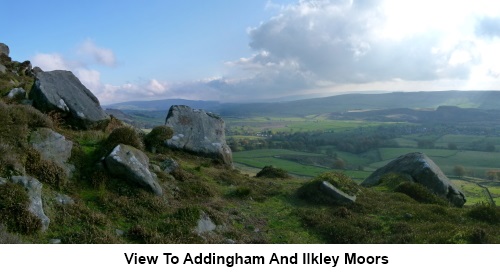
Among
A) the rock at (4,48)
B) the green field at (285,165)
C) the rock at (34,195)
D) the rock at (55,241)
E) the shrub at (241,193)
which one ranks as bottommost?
the green field at (285,165)

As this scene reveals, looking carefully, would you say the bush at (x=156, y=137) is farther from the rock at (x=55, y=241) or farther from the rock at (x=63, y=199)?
the rock at (x=55, y=241)

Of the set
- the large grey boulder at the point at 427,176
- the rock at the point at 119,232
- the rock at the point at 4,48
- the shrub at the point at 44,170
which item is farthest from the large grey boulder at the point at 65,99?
the rock at the point at 4,48

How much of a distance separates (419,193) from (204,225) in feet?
52.4

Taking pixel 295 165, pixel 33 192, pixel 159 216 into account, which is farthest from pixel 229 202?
pixel 295 165

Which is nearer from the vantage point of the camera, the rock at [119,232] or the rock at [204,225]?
the rock at [119,232]

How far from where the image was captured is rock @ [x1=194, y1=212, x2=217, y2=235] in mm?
12288

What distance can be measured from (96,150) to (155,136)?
7.76 meters

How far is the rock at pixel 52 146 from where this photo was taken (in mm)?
14062

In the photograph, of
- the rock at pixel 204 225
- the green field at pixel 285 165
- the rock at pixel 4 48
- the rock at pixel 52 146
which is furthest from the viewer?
the green field at pixel 285 165

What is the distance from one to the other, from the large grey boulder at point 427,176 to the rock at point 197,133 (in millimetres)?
12836

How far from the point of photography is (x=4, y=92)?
22469mm

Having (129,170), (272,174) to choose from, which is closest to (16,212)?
(129,170)

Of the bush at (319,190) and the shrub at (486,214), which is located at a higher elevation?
the bush at (319,190)
